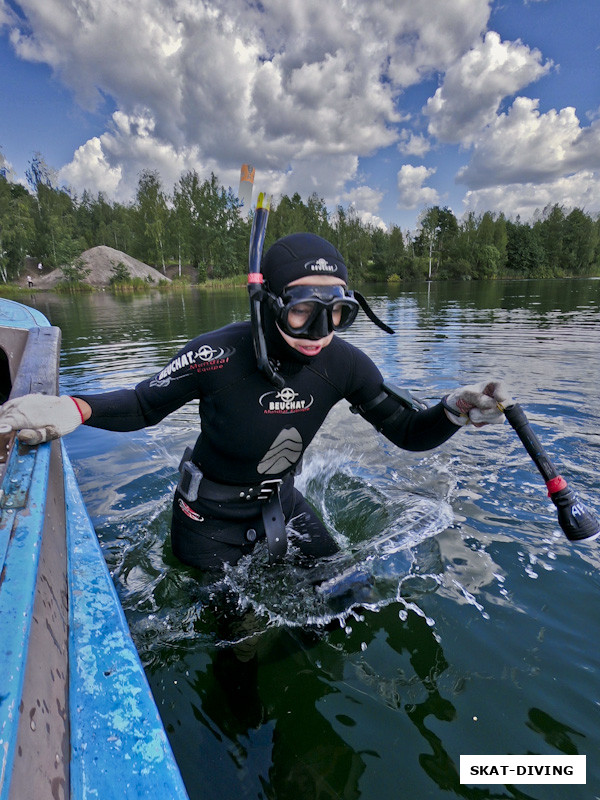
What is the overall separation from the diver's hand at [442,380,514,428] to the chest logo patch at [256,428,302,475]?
889 mm

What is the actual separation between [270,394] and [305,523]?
105cm

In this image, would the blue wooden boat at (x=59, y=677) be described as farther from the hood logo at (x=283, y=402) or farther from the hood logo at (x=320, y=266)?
the hood logo at (x=320, y=266)

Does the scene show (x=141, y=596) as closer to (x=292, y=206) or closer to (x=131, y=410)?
(x=131, y=410)

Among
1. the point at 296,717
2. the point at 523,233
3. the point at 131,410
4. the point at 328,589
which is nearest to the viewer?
the point at 296,717

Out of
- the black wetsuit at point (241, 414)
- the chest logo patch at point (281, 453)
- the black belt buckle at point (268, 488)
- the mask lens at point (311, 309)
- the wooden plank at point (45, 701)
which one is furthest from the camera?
the black belt buckle at point (268, 488)

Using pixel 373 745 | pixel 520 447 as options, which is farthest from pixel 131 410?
pixel 520 447

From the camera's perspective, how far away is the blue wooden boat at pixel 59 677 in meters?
1.02

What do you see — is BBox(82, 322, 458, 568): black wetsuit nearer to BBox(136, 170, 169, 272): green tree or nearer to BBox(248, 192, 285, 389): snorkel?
BBox(248, 192, 285, 389): snorkel

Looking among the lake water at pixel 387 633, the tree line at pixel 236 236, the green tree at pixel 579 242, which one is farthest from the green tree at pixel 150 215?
the green tree at pixel 579 242

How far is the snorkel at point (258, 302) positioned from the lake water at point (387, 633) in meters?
1.30

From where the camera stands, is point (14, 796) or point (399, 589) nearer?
point (14, 796)

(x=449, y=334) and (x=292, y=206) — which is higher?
(x=292, y=206)

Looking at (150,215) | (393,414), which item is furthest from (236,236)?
(393,414)

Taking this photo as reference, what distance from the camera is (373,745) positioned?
1979mm
